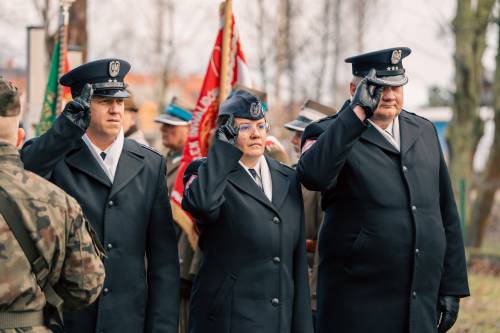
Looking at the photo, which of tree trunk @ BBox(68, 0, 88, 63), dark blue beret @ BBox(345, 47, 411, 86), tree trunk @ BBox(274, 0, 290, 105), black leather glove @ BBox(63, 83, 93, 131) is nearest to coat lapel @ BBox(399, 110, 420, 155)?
dark blue beret @ BBox(345, 47, 411, 86)

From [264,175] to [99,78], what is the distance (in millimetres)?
1021

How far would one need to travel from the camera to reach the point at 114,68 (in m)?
5.47

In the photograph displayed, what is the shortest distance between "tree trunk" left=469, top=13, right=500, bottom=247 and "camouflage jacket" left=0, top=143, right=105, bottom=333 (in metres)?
14.4

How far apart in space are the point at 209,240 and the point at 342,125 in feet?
3.06

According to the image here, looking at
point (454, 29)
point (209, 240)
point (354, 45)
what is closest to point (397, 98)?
point (209, 240)

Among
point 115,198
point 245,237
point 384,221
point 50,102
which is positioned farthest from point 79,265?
point 50,102

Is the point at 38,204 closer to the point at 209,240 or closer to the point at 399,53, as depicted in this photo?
the point at 209,240

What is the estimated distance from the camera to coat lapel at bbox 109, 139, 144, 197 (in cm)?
529

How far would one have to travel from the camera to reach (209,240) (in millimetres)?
5508

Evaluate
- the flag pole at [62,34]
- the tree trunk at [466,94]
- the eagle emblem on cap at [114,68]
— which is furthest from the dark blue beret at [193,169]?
the tree trunk at [466,94]

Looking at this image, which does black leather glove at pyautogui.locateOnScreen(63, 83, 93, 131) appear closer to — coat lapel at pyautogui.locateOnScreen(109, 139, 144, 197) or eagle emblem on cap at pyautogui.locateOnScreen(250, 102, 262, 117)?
coat lapel at pyautogui.locateOnScreen(109, 139, 144, 197)

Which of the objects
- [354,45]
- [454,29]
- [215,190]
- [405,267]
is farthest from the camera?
[354,45]

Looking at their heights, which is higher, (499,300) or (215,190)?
(215,190)

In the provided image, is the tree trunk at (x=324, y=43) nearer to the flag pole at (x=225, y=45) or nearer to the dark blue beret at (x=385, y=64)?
the flag pole at (x=225, y=45)
